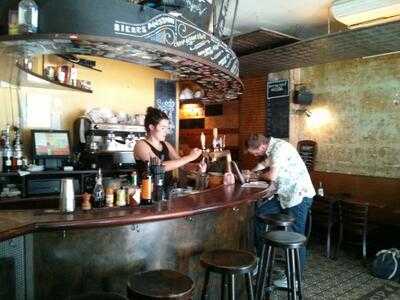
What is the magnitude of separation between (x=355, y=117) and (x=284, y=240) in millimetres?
4654

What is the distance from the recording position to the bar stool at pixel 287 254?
314cm

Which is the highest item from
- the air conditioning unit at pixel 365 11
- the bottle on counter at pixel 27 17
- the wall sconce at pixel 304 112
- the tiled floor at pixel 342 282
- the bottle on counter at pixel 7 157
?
the air conditioning unit at pixel 365 11

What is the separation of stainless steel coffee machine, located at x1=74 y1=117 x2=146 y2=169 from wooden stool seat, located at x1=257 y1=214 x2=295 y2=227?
289 cm

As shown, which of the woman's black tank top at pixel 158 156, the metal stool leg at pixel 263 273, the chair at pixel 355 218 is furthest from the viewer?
the chair at pixel 355 218

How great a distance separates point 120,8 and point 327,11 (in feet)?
12.6

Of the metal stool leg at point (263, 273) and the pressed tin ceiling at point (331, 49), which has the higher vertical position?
the pressed tin ceiling at point (331, 49)

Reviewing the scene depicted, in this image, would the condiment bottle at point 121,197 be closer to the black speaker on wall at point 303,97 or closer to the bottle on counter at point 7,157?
the bottle on counter at point 7,157

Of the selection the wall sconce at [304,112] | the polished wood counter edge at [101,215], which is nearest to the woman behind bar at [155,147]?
the polished wood counter edge at [101,215]

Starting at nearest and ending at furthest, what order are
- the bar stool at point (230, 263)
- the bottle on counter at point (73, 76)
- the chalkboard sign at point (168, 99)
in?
the bar stool at point (230, 263) < the bottle on counter at point (73, 76) < the chalkboard sign at point (168, 99)

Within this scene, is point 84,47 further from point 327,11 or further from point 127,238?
point 327,11

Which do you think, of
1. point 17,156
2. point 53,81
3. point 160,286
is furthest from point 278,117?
point 160,286

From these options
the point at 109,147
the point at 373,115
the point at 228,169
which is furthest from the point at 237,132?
the point at 228,169

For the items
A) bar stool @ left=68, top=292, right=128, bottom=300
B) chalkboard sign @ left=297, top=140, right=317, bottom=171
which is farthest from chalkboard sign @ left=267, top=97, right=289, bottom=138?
bar stool @ left=68, top=292, right=128, bottom=300

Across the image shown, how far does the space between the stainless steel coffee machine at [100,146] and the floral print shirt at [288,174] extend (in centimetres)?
270
